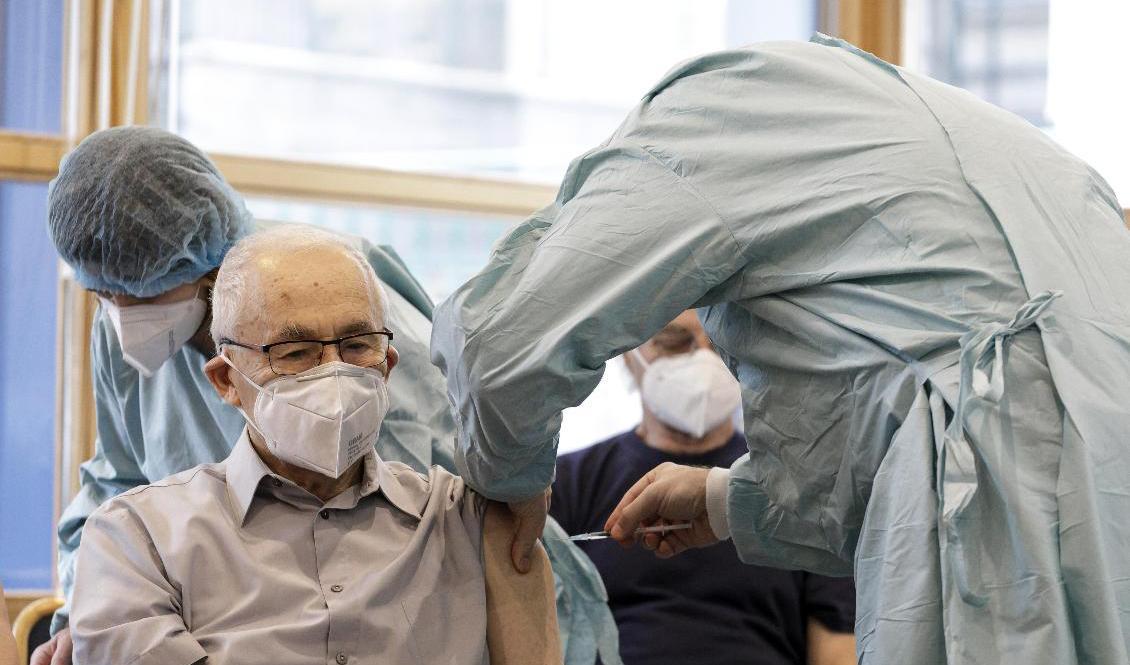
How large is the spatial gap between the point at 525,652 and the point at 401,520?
0.83ft

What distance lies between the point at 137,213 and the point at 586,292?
91cm

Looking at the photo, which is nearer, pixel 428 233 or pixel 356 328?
pixel 356 328

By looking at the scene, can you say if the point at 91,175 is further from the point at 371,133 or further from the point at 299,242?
the point at 371,133

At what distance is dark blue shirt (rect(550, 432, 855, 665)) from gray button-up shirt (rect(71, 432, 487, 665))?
1.01 m

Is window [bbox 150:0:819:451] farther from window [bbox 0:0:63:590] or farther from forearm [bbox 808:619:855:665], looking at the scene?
forearm [bbox 808:619:855:665]

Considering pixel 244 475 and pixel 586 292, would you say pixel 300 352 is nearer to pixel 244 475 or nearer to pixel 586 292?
pixel 244 475

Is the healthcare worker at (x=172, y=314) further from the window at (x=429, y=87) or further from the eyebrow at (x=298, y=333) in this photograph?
the window at (x=429, y=87)

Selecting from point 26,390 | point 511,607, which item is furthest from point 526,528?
point 26,390

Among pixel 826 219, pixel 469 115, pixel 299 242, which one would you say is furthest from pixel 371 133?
pixel 826 219

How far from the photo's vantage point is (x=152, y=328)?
80.5 inches

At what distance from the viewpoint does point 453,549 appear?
1.79 m

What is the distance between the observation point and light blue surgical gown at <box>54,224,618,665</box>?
2045mm

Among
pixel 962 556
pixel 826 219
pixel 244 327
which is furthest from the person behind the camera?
pixel 244 327

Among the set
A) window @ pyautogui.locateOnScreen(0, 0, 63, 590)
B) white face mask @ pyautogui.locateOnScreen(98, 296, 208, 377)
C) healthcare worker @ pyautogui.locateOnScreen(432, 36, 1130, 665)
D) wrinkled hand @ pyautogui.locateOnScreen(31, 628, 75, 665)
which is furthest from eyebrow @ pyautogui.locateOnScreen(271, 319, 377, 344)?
window @ pyautogui.locateOnScreen(0, 0, 63, 590)
